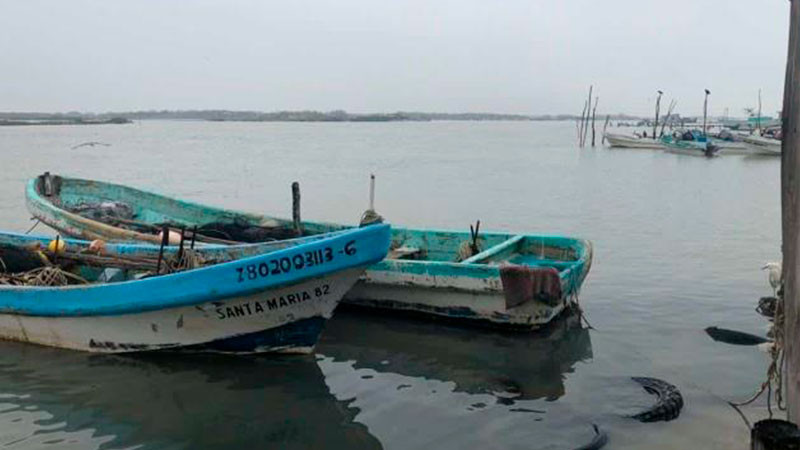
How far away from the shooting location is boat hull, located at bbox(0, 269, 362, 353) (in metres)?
6.84

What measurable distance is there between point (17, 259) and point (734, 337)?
8520 mm

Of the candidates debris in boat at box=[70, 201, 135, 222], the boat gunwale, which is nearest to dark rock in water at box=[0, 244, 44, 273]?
the boat gunwale

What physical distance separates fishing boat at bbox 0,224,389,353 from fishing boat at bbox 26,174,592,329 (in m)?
1.30

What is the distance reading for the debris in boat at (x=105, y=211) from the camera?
1170cm

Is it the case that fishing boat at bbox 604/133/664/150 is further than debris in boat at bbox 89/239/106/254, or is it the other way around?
fishing boat at bbox 604/133/664/150

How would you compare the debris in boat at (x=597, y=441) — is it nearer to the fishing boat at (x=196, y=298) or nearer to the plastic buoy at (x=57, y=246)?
the fishing boat at (x=196, y=298)

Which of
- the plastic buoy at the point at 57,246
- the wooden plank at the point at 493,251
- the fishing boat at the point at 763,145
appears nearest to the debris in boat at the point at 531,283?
the wooden plank at the point at 493,251

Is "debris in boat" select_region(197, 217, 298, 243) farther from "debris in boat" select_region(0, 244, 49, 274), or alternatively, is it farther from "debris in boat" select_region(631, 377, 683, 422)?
"debris in boat" select_region(631, 377, 683, 422)

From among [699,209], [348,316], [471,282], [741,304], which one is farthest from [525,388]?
[699,209]

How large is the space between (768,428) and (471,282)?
469 centimetres

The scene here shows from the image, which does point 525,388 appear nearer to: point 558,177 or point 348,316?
point 348,316

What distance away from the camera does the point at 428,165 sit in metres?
38.2

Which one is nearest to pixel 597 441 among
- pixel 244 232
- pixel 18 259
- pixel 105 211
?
pixel 244 232

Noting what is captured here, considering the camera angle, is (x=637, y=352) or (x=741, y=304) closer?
(x=637, y=352)
